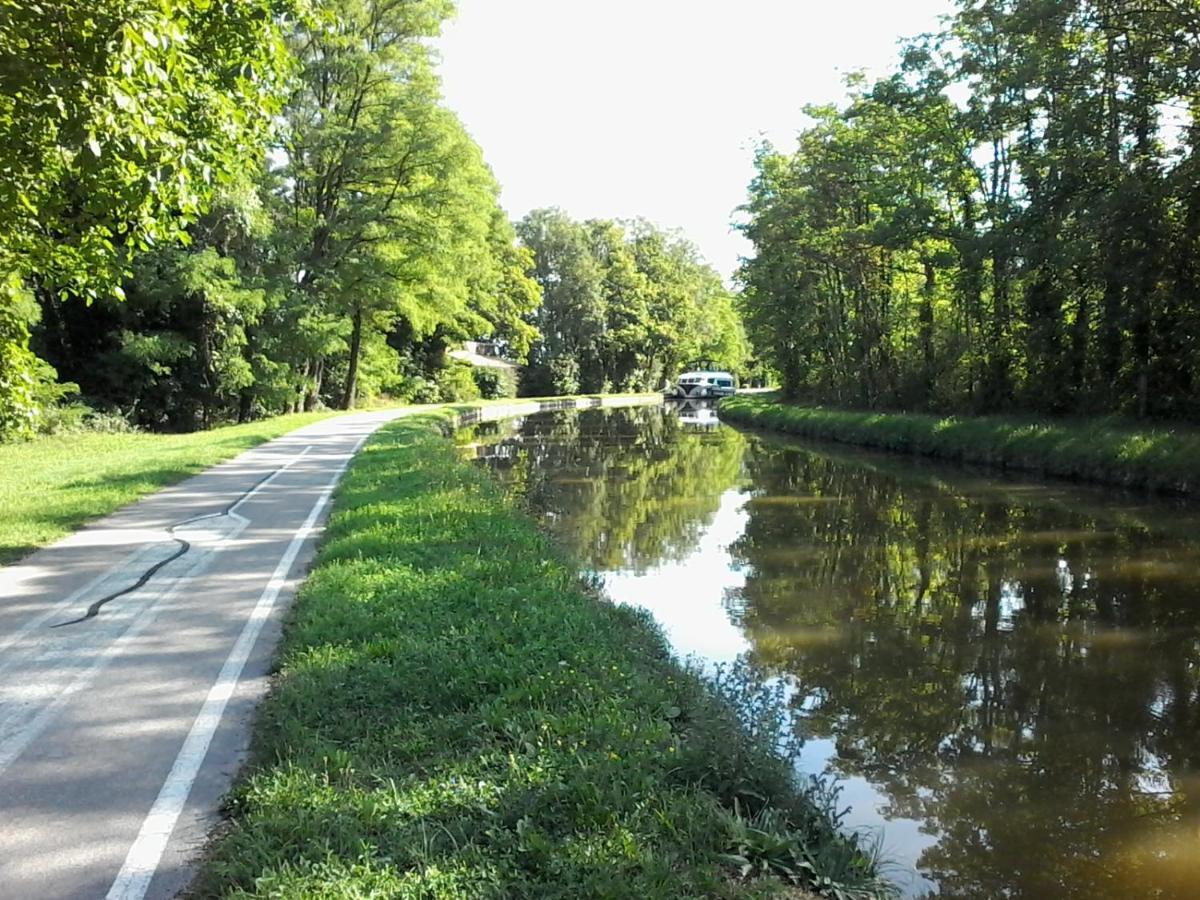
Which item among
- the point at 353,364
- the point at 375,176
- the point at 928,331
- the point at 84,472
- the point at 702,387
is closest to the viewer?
the point at 84,472

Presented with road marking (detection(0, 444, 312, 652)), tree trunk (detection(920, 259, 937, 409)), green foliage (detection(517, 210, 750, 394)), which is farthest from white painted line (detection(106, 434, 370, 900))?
green foliage (detection(517, 210, 750, 394))

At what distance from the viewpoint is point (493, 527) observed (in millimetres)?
10516

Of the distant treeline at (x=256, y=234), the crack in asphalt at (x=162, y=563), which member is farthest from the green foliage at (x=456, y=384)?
the crack in asphalt at (x=162, y=563)

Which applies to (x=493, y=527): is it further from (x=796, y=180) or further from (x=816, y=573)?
(x=796, y=180)

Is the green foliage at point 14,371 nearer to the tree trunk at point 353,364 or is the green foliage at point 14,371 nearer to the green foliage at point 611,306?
the tree trunk at point 353,364

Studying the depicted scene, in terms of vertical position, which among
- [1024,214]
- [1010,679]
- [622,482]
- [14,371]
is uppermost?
[1024,214]

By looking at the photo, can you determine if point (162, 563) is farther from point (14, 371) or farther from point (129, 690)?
point (129, 690)

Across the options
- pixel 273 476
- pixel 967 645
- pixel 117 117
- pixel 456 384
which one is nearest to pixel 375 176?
pixel 456 384

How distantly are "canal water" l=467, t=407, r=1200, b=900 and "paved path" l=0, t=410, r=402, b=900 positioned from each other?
3662mm

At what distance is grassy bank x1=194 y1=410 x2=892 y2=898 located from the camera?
11.4 feet

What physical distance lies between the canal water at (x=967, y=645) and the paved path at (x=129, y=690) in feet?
12.0

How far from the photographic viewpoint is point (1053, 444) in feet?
66.5

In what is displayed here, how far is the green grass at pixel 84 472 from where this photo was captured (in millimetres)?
10828

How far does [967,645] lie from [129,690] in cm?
710
